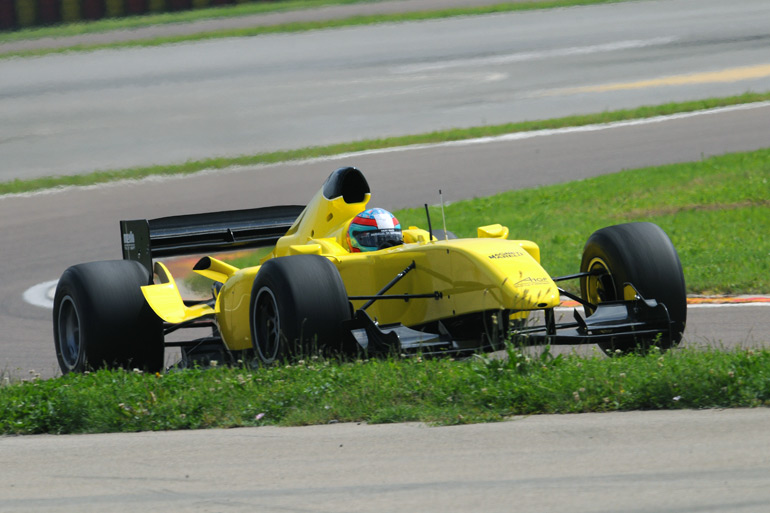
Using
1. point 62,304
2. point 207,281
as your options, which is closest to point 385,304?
point 62,304

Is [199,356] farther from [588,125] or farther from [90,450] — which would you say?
Answer: [588,125]

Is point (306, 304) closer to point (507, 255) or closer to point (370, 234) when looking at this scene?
point (370, 234)

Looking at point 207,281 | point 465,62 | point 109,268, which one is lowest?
point 207,281

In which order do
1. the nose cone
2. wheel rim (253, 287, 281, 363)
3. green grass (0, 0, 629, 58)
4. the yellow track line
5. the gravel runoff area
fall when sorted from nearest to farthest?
the nose cone → wheel rim (253, 287, 281, 363) → the yellow track line → the gravel runoff area → green grass (0, 0, 629, 58)

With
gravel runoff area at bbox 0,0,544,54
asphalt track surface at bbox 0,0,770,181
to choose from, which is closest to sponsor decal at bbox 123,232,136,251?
asphalt track surface at bbox 0,0,770,181

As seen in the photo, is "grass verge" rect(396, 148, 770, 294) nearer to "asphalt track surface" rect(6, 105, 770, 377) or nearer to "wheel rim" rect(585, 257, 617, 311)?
"asphalt track surface" rect(6, 105, 770, 377)

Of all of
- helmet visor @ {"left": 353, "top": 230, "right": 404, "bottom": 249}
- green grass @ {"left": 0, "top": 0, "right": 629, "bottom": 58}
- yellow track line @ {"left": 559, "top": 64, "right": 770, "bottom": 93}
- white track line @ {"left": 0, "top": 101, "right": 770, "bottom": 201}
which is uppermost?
green grass @ {"left": 0, "top": 0, "right": 629, "bottom": 58}

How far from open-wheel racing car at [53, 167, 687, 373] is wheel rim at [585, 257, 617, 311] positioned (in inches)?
0.4

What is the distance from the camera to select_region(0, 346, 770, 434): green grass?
261 inches

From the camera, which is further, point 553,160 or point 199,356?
point 553,160

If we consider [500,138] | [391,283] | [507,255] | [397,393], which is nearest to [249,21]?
[500,138]

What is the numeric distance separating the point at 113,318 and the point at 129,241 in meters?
1.40

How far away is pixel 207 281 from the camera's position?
15.9 metres

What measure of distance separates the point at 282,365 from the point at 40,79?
19.2m
